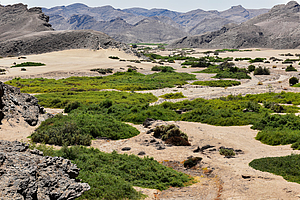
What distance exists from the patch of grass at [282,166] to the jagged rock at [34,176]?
6.57m

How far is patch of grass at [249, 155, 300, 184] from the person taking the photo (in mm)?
9094

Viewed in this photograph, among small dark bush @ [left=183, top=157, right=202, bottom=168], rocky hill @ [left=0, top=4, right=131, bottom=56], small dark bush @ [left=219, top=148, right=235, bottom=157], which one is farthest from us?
rocky hill @ [left=0, top=4, right=131, bottom=56]

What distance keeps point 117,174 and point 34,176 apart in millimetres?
3308

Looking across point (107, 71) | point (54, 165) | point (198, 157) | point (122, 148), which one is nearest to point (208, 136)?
point (198, 157)

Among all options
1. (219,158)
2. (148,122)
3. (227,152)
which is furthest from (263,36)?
(219,158)

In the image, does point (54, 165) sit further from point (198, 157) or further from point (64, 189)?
point (198, 157)

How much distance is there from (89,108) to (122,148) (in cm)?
855

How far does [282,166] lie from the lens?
982 centimetres

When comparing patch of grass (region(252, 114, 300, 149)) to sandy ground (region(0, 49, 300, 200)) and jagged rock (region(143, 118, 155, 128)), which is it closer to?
sandy ground (region(0, 49, 300, 200))

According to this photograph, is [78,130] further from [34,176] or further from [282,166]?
[282,166]

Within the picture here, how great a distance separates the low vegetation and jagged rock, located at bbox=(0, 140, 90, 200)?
1.63ft

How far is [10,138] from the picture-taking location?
13.0 meters

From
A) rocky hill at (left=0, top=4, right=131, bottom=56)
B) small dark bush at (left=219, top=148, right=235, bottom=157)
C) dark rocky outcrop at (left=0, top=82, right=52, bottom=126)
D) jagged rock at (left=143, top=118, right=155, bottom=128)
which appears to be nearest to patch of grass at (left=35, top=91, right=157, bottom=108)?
dark rocky outcrop at (left=0, top=82, right=52, bottom=126)

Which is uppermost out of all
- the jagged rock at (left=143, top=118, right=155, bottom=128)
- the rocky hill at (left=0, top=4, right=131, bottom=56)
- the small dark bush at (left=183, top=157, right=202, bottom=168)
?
the rocky hill at (left=0, top=4, right=131, bottom=56)
